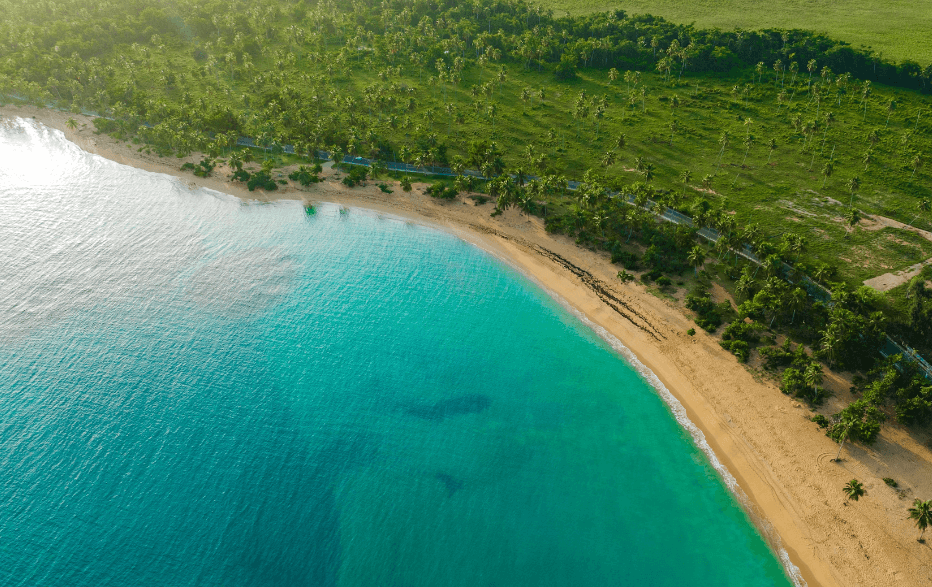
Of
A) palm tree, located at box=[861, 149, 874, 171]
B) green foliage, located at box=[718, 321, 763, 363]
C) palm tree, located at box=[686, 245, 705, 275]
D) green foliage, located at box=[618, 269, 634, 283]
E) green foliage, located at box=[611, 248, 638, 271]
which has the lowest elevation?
green foliage, located at box=[718, 321, 763, 363]

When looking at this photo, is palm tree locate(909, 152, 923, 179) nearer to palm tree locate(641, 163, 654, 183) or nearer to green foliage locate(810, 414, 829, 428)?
palm tree locate(641, 163, 654, 183)

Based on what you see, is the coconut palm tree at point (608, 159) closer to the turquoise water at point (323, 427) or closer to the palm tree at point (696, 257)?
the palm tree at point (696, 257)

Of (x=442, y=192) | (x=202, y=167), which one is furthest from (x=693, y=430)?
(x=202, y=167)

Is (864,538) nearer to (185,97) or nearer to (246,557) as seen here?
(246,557)

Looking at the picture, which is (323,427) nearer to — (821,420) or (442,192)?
(442,192)

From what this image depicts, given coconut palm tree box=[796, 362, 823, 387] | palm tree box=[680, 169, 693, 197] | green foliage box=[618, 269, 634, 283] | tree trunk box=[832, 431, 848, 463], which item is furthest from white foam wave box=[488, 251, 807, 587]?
palm tree box=[680, 169, 693, 197]

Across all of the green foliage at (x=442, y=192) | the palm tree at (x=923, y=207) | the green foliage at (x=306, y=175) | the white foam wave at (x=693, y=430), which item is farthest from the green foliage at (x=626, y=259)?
the green foliage at (x=306, y=175)
